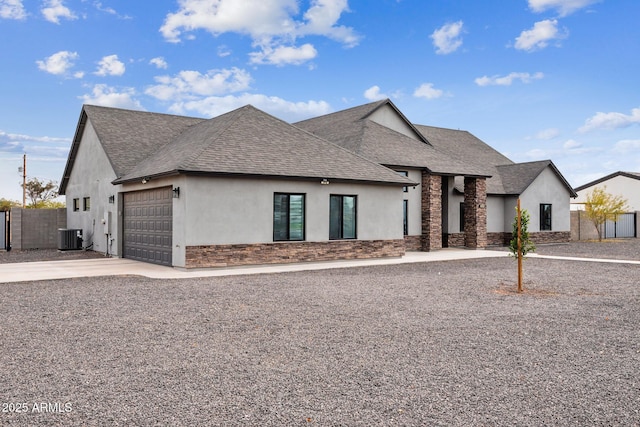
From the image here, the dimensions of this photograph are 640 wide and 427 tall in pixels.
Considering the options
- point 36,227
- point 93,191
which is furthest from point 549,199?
point 36,227

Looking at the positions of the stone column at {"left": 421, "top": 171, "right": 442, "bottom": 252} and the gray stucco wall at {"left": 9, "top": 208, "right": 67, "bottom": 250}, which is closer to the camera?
the stone column at {"left": 421, "top": 171, "right": 442, "bottom": 252}

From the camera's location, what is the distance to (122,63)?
904 inches

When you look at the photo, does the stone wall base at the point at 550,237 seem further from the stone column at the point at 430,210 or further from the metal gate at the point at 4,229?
the metal gate at the point at 4,229

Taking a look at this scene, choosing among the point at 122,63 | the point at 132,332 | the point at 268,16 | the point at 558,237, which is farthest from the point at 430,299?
the point at 558,237

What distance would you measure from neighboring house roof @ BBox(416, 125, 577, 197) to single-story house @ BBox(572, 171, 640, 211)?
1408 cm

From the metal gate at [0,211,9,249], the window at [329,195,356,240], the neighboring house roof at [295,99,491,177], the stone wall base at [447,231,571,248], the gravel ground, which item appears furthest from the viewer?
the stone wall base at [447,231,571,248]

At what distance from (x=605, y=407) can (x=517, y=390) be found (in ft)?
2.38

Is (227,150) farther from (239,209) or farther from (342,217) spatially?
(342,217)

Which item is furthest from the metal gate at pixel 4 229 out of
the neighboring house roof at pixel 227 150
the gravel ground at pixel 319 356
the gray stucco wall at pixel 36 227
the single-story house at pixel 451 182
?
the single-story house at pixel 451 182

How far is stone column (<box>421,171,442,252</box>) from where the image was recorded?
2183 centimetres

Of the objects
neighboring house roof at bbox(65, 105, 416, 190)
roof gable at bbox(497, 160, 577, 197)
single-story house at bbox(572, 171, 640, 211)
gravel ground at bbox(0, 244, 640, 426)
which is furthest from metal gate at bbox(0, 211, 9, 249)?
single-story house at bbox(572, 171, 640, 211)

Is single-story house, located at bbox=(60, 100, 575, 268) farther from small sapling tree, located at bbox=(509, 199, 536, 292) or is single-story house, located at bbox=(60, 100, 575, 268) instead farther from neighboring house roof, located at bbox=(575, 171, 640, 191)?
neighboring house roof, located at bbox=(575, 171, 640, 191)

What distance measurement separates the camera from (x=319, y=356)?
565cm

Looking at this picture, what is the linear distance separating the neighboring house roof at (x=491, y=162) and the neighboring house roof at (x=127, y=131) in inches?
585
